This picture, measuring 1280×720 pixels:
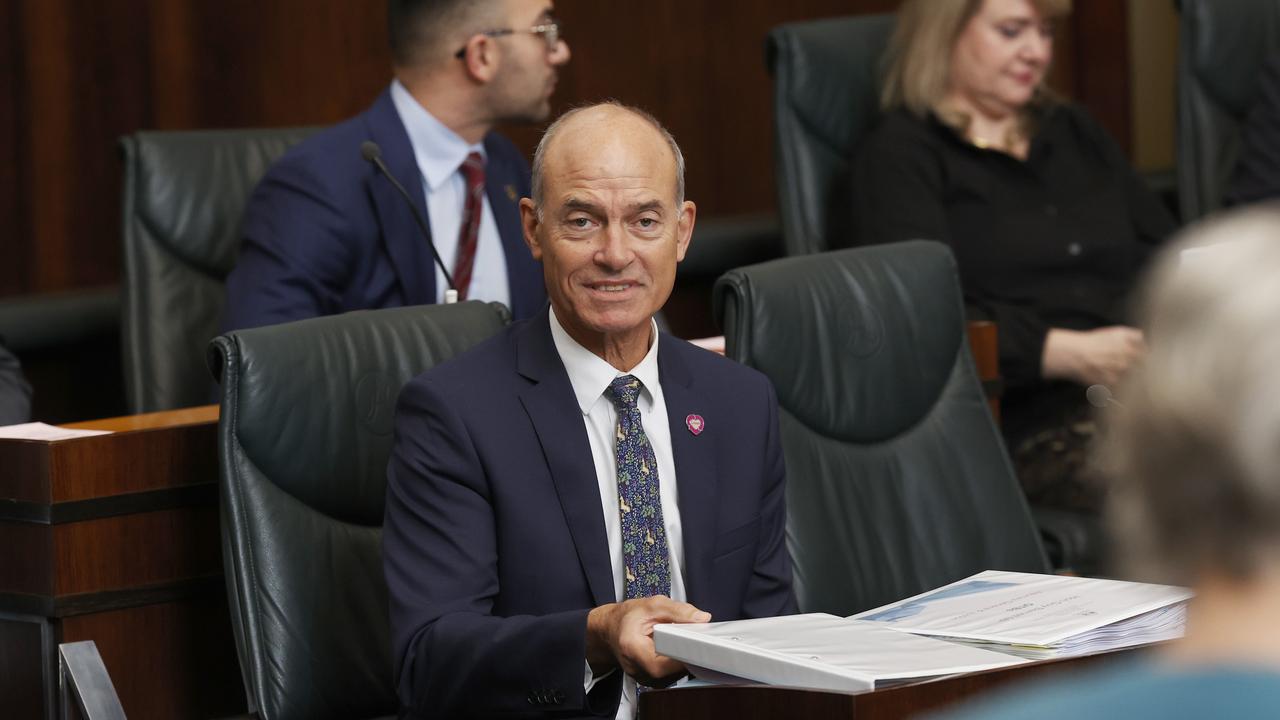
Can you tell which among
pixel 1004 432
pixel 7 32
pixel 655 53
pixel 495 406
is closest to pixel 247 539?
pixel 495 406

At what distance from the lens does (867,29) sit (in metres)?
3.55

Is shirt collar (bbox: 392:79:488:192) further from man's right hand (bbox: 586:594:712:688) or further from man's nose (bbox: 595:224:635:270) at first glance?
man's right hand (bbox: 586:594:712:688)

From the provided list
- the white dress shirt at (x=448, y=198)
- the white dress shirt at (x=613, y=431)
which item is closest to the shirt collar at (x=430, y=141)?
the white dress shirt at (x=448, y=198)

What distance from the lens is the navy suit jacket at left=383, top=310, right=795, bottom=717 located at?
174cm

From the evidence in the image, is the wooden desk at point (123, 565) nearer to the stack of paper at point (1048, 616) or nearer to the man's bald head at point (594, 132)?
the man's bald head at point (594, 132)

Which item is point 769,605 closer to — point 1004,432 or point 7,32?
point 1004,432

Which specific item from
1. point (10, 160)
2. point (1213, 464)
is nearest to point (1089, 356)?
point (10, 160)

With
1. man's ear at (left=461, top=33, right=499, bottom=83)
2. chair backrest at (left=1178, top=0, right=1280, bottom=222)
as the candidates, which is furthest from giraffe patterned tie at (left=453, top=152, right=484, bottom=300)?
chair backrest at (left=1178, top=0, right=1280, bottom=222)

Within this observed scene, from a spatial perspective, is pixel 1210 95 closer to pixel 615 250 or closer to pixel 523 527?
pixel 615 250

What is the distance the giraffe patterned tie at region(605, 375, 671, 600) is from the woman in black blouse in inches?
54.4

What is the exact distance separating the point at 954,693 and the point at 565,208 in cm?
75

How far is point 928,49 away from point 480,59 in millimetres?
862

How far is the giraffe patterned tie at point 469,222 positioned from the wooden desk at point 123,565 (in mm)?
800

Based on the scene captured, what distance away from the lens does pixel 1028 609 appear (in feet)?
5.41
